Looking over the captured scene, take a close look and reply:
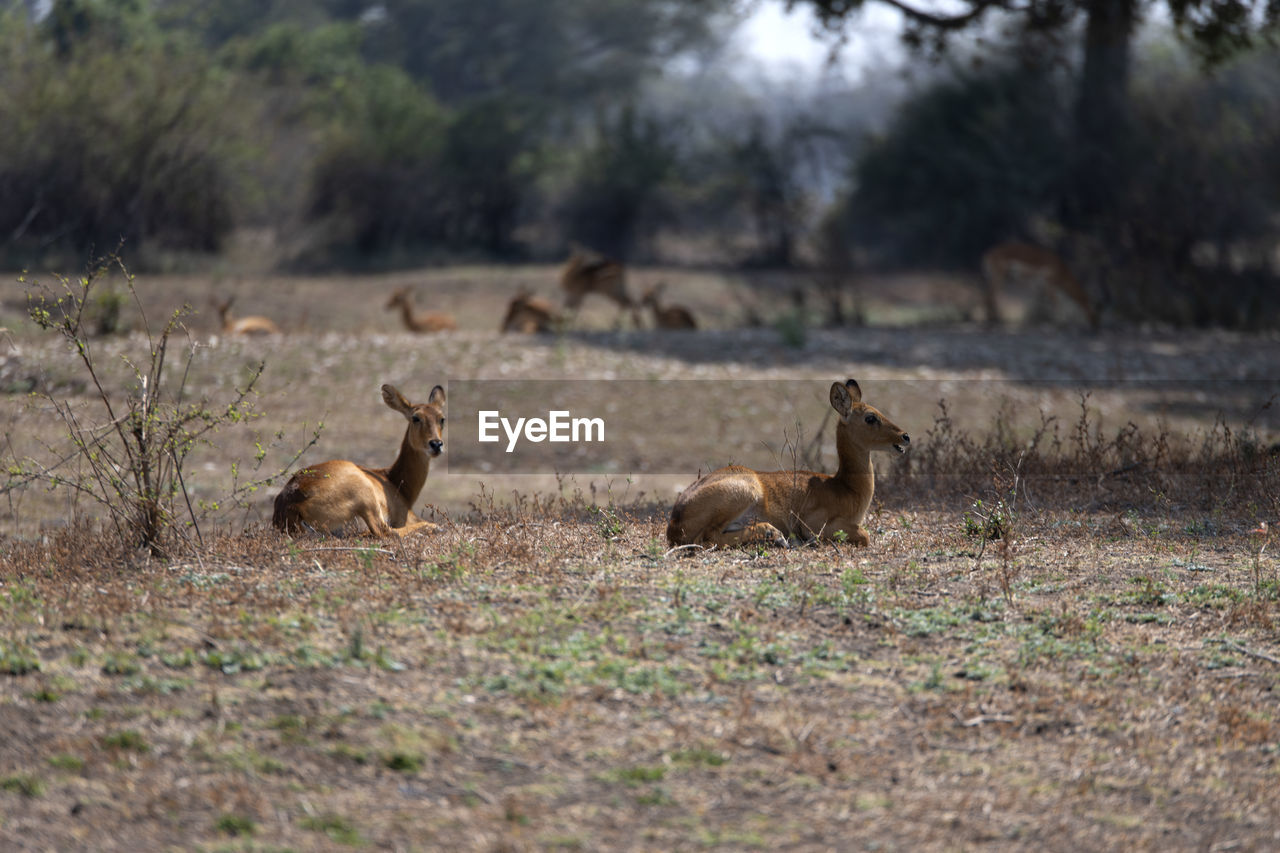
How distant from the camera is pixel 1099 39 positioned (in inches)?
895

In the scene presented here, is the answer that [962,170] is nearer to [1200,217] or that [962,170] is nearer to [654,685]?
[1200,217]

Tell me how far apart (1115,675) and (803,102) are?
97.8 m

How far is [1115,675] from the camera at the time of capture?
17.5 feet

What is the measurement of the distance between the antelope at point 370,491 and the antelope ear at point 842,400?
2183 mm

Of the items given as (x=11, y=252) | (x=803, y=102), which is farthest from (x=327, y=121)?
(x=803, y=102)

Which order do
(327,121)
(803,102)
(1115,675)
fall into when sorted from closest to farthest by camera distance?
(1115,675) < (327,121) < (803,102)

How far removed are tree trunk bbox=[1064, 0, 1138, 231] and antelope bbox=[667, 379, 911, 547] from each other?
69.1 ft

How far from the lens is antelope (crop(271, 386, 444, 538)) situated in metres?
7.17

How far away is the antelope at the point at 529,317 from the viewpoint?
19078 millimetres

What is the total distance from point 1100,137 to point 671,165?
1232 centimetres

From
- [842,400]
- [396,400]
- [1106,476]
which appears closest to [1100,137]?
[1106,476]

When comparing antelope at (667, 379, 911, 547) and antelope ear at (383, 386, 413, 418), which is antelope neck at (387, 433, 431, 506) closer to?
antelope ear at (383, 386, 413, 418)

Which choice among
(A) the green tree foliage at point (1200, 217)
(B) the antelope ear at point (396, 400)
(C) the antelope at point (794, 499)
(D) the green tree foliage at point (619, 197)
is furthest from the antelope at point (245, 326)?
(D) the green tree foliage at point (619, 197)

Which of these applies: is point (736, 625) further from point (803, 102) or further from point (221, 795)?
point (803, 102)
